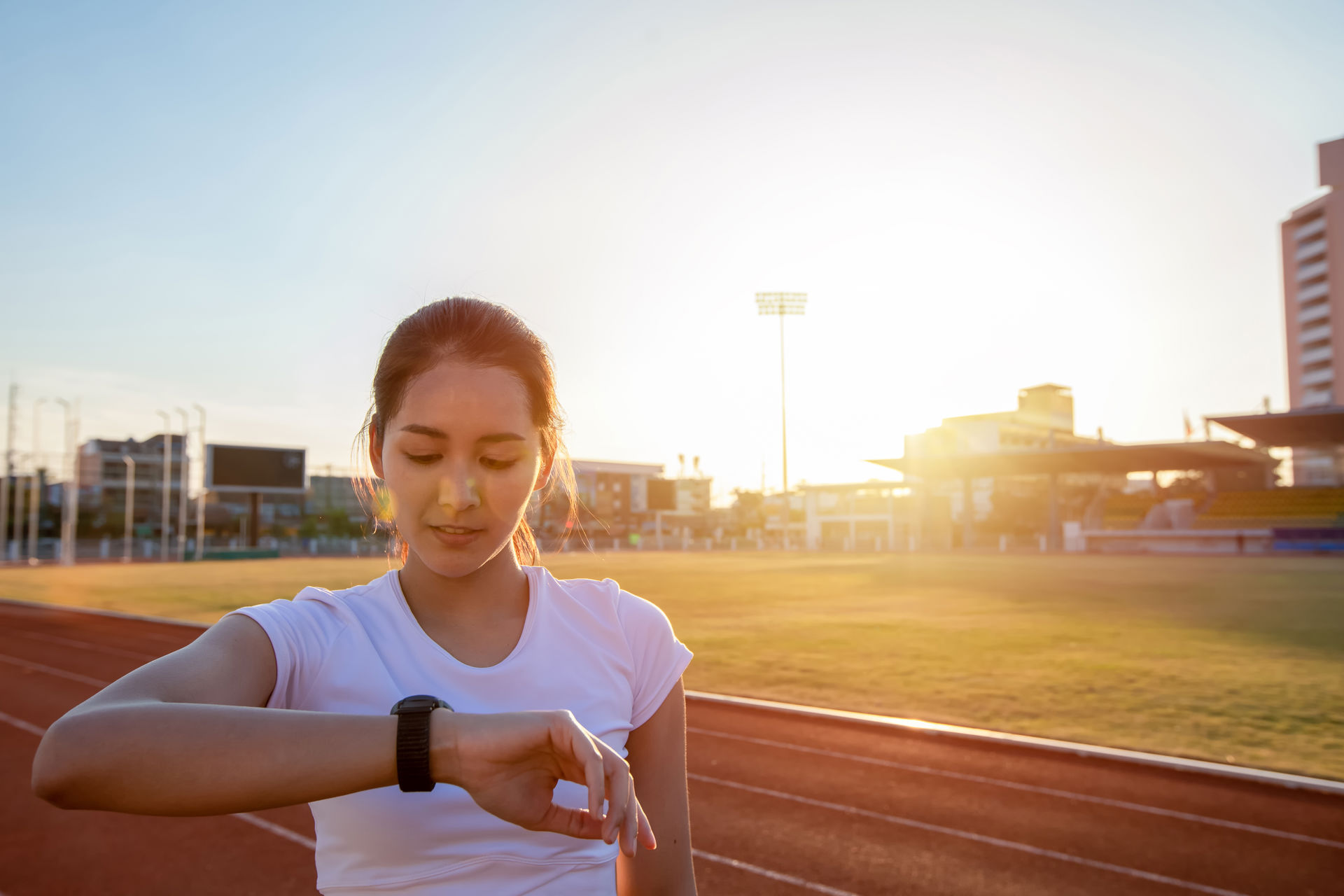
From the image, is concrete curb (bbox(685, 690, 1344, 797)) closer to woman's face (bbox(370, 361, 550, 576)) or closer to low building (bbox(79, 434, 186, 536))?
woman's face (bbox(370, 361, 550, 576))

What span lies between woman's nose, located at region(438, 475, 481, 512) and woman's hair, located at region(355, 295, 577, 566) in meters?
0.21

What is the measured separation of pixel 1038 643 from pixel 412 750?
14.5 meters

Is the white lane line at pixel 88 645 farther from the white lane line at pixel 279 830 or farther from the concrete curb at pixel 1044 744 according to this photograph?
the concrete curb at pixel 1044 744

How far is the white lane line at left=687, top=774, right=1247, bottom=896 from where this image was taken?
5.15m

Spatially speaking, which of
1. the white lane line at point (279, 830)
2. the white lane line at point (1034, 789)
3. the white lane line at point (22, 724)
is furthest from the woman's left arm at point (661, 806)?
the white lane line at point (22, 724)

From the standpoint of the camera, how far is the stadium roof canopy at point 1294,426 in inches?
1558

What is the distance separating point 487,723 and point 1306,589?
2788 centimetres

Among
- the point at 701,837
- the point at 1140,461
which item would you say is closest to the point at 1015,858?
the point at 701,837

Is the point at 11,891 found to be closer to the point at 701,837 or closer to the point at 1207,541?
the point at 701,837

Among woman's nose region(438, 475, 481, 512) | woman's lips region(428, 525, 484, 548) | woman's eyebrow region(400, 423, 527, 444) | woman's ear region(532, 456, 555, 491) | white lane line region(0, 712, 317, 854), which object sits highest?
woman's eyebrow region(400, 423, 527, 444)

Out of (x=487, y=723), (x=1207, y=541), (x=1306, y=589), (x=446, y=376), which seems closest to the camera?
(x=487, y=723)

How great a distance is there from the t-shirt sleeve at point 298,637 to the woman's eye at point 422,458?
0.27 metres

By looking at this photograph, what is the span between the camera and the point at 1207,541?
150 ft

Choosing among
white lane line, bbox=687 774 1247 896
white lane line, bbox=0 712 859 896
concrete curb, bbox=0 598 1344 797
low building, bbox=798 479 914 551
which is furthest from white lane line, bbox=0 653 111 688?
low building, bbox=798 479 914 551
